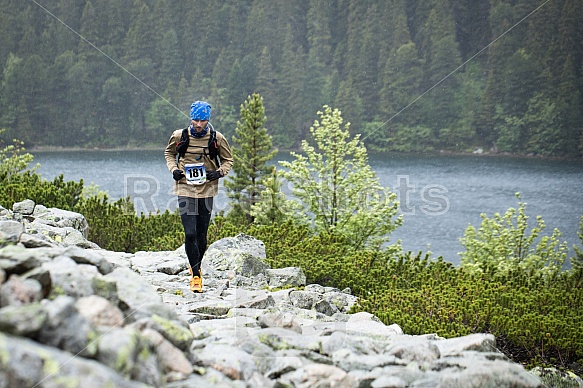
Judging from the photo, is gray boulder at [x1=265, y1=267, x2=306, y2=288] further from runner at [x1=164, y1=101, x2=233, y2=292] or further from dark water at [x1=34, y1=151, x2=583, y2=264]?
dark water at [x1=34, y1=151, x2=583, y2=264]

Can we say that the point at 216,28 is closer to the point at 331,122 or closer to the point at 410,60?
the point at 410,60

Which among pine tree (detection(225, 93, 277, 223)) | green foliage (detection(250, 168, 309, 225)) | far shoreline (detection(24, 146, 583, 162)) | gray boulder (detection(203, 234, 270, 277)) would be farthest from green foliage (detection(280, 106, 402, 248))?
far shoreline (detection(24, 146, 583, 162))

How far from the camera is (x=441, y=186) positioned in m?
62.5

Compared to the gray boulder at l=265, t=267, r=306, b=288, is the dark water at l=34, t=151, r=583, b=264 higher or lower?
lower

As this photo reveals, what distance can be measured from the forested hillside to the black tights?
87892mm

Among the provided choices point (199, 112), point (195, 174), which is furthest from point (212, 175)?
point (199, 112)

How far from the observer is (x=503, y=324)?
10.5m

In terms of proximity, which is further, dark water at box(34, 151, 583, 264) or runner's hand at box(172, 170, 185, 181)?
dark water at box(34, 151, 583, 264)

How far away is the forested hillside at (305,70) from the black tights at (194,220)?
8789 centimetres

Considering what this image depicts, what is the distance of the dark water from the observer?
4888 centimetres

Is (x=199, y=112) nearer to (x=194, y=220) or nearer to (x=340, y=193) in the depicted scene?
(x=194, y=220)

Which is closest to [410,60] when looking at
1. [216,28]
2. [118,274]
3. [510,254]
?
[216,28]

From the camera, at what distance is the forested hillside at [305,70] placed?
9869 centimetres

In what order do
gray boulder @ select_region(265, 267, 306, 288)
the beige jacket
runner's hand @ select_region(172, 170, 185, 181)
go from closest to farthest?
1. runner's hand @ select_region(172, 170, 185, 181)
2. the beige jacket
3. gray boulder @ select_region(265, 267, 306, 288)
